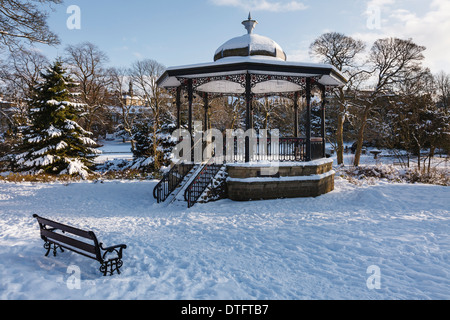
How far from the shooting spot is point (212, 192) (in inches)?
372

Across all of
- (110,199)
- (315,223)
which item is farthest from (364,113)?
(110,199)

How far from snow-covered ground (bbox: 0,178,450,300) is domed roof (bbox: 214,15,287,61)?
6071mm

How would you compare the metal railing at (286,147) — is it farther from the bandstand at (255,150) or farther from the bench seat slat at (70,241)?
the bench seat slat at (70,241)

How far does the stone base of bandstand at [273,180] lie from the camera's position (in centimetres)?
957

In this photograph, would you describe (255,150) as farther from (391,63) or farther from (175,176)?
(391,63)

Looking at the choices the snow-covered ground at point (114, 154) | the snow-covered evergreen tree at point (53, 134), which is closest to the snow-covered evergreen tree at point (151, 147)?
the snow-covered evergreen tree at point (53, 134)

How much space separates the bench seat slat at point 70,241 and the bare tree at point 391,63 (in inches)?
795

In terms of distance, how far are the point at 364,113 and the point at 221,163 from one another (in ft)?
49.9

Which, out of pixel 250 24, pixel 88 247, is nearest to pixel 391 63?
pixel 250 24

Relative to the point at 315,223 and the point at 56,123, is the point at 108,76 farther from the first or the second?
the point at 315,223

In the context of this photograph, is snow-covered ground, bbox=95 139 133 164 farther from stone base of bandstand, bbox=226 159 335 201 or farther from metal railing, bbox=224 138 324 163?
stone base of bandstand, bbox=226 159 335 201

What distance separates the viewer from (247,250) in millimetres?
5309

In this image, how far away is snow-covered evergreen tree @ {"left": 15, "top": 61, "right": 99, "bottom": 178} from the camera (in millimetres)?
15766

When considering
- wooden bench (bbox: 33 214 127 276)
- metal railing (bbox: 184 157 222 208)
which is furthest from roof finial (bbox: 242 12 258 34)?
wooden bench (bbox: 33 214 127 276)
